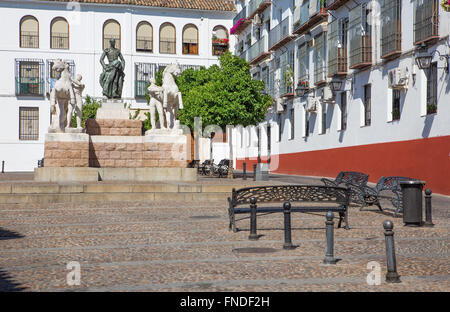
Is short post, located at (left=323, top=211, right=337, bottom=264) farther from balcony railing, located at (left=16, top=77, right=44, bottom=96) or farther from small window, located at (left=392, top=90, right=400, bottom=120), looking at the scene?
Result: balcony railing, located at (left=16, top=77, right=44, bottom=96)

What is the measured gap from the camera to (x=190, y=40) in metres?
49.5

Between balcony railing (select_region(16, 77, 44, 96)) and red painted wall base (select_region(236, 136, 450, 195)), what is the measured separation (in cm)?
2068

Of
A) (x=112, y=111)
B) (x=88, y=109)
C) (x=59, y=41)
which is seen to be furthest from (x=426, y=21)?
(x=59, y=41)

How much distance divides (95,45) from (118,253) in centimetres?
4119

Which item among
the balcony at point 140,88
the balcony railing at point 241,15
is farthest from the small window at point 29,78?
the balcony railing at point 241,15

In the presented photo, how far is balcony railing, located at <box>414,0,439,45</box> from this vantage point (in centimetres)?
1944

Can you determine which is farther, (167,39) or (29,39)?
(167,39)

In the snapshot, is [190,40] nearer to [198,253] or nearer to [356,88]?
[356,88]

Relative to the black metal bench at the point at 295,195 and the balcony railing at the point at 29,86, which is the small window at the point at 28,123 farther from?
the black metal bench at the point at 295,195

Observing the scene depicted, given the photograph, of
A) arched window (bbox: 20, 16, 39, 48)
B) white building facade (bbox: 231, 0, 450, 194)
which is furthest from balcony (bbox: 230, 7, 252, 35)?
arched window (bbox: 20, 16, 39, 48)

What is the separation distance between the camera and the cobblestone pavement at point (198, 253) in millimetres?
6016

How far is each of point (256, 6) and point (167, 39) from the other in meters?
9.07
